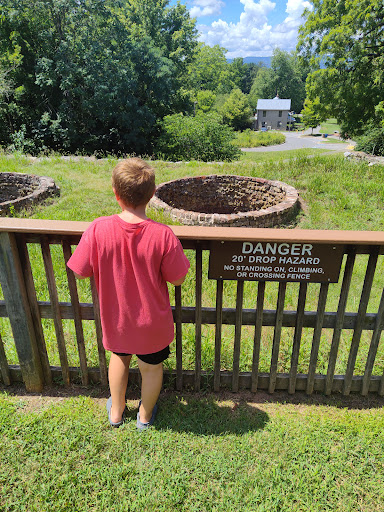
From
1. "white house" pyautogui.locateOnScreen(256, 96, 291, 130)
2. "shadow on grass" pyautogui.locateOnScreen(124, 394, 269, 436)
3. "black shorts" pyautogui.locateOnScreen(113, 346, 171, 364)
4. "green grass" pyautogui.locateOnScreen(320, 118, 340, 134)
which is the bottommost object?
"green grass" pyautogui.locateOnScreen(320, 118, 340, 134)

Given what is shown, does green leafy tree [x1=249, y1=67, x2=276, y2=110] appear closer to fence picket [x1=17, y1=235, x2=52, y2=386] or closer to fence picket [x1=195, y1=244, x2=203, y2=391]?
fence picket [x1=195, y1=244, x2=203, y2=391]

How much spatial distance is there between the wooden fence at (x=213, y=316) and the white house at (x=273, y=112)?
80360 millimetres

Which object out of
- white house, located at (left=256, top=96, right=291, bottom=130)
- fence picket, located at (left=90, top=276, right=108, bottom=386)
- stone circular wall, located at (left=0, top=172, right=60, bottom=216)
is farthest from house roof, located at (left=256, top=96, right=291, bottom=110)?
fence picket, located at (left=90, top=276, right=108, bottom=386)

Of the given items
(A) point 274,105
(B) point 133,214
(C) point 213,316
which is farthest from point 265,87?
(B) point 133,214

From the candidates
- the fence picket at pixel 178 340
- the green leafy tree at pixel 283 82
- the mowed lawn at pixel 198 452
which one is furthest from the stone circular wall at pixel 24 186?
the green leafy tree at pixel 283 82

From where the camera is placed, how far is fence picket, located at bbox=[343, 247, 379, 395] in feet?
8.21

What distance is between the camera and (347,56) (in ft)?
73.3

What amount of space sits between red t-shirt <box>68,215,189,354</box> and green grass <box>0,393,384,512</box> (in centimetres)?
71

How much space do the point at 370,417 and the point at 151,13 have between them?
41733 millimetres

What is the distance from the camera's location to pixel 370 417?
274 cm

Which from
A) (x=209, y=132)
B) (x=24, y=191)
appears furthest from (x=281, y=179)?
(x=209, y=132)

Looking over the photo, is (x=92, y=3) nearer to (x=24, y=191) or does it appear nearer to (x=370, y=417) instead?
(x=24, y=191)

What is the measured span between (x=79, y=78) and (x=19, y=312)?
23093 mm

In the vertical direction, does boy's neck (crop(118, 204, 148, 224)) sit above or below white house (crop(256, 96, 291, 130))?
above
